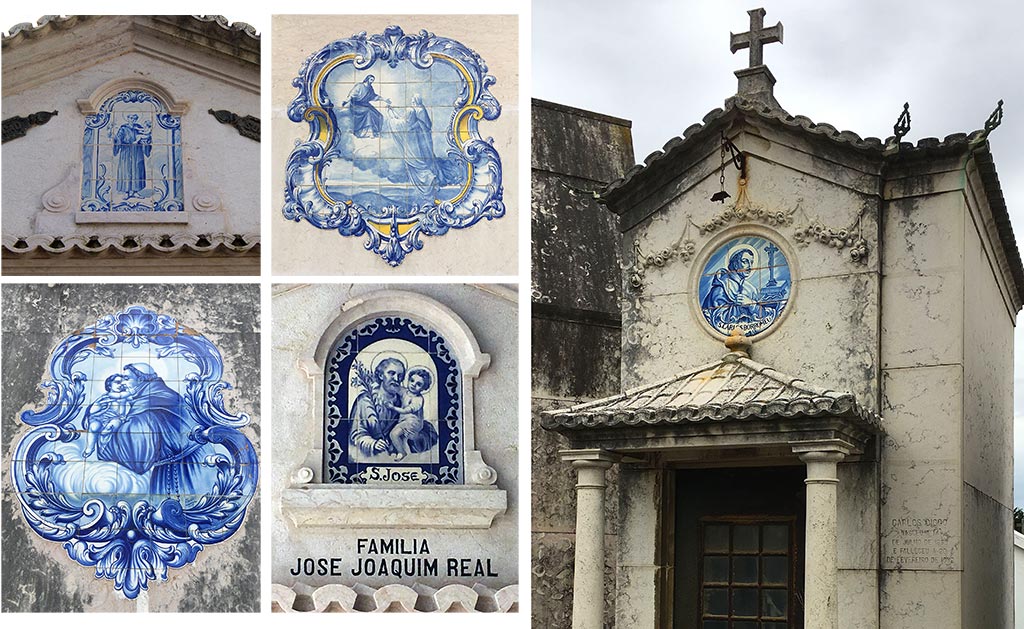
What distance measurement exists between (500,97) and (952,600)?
4.74m

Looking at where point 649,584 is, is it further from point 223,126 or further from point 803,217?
point 223,126

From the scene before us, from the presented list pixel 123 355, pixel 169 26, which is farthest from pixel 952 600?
pixel 169 26

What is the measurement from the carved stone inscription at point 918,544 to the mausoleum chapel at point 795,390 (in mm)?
11

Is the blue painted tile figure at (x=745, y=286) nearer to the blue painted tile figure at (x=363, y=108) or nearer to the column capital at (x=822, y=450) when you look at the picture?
the column capital at (x=822, y=450)

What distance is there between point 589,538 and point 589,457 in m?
0.60

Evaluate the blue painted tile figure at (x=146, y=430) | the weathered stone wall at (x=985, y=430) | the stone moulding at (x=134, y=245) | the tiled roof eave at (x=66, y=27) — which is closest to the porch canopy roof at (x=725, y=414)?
the weathered stone wall at (x=985, y=430)

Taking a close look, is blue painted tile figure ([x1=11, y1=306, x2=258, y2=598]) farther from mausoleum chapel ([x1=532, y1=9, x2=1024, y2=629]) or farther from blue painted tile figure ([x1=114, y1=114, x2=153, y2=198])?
mausoleum chapel ([x1=532, y1=9, x2=1024, y2=629])

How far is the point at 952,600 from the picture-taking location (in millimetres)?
9852

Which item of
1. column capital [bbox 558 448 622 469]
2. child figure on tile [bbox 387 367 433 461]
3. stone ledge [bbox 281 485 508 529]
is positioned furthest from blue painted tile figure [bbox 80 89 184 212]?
column capital [bbox 558 448 622 469]

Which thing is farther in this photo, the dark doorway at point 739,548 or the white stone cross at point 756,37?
the white stone cross at point 756,37

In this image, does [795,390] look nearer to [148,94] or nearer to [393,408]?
[393,408]

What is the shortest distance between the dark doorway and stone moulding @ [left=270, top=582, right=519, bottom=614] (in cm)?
327

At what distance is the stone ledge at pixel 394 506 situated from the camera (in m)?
8.20

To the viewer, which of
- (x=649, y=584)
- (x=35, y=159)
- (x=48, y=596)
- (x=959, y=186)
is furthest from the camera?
(x=649, y=584)
